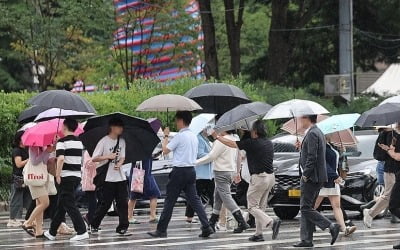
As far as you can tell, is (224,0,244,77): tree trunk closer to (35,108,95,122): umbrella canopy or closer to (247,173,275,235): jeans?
(35,108,95,122): umbrella canopy

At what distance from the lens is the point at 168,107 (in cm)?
1642

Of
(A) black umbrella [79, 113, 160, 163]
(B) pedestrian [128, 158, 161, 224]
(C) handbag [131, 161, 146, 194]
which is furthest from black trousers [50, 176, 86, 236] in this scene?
(B) pedestrian [128, 158, 161, 224]

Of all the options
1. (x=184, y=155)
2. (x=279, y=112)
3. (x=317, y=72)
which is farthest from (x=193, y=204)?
(x=317, y=72)

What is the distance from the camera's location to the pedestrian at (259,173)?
14.7m

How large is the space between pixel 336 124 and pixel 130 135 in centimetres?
315

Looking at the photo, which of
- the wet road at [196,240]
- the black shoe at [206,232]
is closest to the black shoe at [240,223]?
the wet road at [196,240]

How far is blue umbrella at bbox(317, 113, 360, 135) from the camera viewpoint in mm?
15281

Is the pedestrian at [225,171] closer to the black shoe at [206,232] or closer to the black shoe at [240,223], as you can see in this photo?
the black shoe at [240,223]

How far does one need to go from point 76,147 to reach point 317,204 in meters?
3.88

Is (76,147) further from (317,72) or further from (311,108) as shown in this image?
(317,72)

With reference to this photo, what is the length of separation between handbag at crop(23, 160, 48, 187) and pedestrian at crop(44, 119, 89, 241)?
41 cm

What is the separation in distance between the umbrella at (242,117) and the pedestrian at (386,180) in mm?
2263

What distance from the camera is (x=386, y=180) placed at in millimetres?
17109

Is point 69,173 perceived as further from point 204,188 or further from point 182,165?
point 204,188
